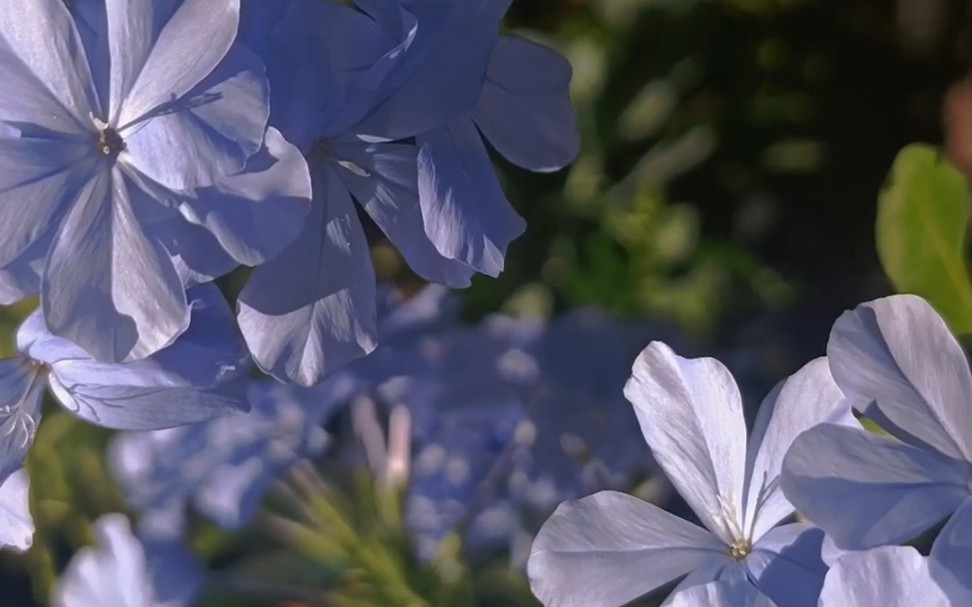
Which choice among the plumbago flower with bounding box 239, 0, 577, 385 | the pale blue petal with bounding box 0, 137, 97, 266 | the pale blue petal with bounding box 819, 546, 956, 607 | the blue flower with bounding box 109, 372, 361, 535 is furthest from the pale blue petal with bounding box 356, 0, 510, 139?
the blue flower with bounding box 109, 372, 361, 535

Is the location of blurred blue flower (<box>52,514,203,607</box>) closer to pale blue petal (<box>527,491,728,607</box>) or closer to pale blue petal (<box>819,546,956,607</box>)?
pale blue petal (<box>527,491,728,607</box>)

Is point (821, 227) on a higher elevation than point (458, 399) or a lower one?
lower

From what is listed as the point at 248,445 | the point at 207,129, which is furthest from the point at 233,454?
the point at 207,129

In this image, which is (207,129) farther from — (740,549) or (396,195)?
(740,549)

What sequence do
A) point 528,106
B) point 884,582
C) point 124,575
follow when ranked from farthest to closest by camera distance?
point 124,575 < point 528,106 < point 884,582

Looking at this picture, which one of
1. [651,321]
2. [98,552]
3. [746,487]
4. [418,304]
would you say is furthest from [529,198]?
[746,487]

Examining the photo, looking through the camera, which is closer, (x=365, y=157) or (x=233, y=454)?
(x=365, y=157)

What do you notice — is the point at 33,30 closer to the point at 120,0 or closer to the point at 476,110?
the point at 120,0
